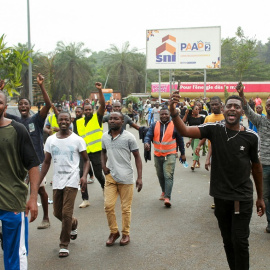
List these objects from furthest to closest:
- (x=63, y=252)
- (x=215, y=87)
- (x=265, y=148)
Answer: (x=215, y=87) → (x=265, y=148) → (x=63, y=252)

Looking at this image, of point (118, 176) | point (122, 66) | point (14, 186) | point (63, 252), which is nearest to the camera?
point (14, 186)

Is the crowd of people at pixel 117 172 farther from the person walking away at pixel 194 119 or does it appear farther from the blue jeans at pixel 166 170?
the person walking away at pixel 194 119

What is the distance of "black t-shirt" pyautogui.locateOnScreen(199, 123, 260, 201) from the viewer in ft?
12.7

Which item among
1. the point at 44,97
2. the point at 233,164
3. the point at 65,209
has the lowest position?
the point at 65,209

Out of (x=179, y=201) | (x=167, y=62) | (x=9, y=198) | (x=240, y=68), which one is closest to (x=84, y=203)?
(x=179, y=201)

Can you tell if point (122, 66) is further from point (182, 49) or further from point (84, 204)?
point (84, 204)

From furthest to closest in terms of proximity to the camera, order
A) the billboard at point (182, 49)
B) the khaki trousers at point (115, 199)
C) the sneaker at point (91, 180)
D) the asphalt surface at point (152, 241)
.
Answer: the billboard at point (182, 49), the sneaker at point (91, 180), the khaki trousers at point (115, 199), the asphalt surface at point (152, 241)

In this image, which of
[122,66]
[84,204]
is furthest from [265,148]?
[122,66]

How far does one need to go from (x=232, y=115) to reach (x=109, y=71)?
5958 cm

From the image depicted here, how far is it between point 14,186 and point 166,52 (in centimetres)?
3004

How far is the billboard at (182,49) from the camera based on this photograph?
32.2 metres

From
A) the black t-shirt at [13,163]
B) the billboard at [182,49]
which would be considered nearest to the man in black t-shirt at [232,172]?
the black t-shirt at [13,163]

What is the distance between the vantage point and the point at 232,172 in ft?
12.8

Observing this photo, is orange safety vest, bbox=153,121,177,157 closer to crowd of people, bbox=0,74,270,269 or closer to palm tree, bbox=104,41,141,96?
crowd of people, bbox=0,74,270,269
